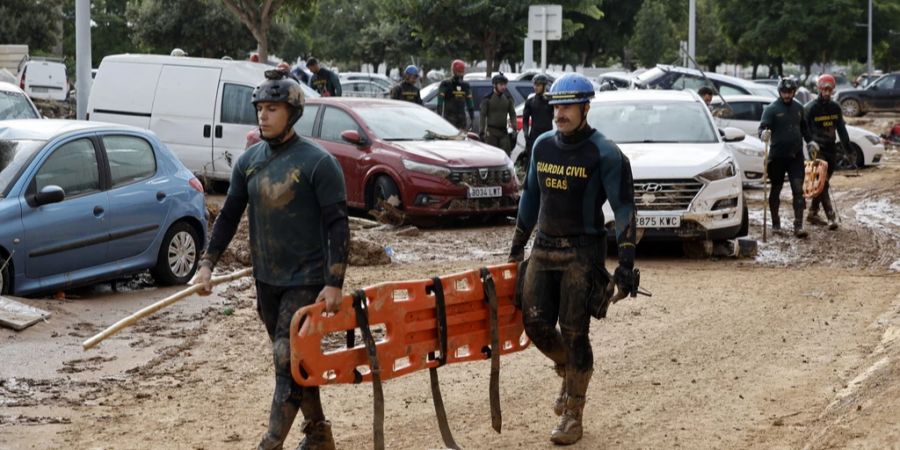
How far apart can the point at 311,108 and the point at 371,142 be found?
1.36m

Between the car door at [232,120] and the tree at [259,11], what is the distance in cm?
580

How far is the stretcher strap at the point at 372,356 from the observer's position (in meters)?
6.16

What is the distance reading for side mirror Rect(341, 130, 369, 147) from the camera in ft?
54.3

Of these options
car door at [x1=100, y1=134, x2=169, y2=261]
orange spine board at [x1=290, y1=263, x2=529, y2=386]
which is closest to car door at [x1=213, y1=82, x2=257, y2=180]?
car door at [x1=100, y1=134, x2=169, y2=261]

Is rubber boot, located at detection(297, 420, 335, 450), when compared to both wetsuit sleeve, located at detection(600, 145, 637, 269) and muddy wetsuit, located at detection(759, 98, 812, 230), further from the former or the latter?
muddy wetsuit, located at detection(759, 98, 812, 230)

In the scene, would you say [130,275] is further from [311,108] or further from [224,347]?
[311,108]

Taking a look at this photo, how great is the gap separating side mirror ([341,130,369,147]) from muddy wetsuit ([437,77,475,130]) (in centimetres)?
488

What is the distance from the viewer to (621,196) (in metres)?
6.82

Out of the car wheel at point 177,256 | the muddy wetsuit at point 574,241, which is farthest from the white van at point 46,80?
the muddy wetsuit at point 574,241

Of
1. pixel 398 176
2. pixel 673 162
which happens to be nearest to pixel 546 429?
pixel 673 162

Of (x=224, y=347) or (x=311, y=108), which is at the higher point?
(x=311, y=108)

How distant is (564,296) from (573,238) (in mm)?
299

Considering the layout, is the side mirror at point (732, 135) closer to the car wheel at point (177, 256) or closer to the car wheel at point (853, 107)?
the car wheel at point (177, 256)

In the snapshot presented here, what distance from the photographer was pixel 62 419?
24.5 feet
